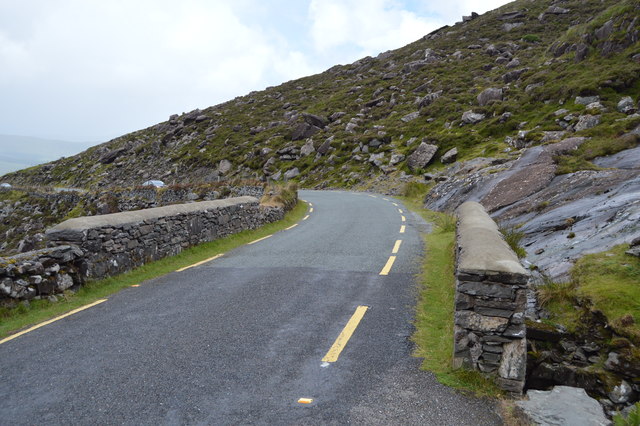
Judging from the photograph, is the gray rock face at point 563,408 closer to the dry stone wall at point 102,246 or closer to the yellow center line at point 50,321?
the yellow center line at point 50,321

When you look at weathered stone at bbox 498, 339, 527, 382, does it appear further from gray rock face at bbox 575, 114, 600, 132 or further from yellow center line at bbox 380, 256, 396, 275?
gray rock face at bbox 575, 114, 600, 132

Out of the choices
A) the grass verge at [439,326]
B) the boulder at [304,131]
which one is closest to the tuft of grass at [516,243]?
the grass verge at [439,326]

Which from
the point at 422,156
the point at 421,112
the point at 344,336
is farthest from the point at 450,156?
the point at 344,336

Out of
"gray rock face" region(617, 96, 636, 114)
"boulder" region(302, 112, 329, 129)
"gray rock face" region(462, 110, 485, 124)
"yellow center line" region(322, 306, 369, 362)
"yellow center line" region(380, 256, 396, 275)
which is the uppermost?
"boulder" region(302, 112, 329, 129)

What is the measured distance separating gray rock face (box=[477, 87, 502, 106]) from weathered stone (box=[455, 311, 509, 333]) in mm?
39613

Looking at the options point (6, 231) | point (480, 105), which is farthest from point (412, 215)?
point (6, 231)

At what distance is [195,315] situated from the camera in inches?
244

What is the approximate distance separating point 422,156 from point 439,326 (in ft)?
96.2

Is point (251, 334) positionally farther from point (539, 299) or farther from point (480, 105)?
point (480, 105)

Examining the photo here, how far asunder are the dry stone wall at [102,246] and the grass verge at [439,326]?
6750 mm

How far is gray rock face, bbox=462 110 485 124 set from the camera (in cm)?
3656

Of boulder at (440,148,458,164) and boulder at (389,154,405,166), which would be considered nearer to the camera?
boulder at (440,148,458,164)

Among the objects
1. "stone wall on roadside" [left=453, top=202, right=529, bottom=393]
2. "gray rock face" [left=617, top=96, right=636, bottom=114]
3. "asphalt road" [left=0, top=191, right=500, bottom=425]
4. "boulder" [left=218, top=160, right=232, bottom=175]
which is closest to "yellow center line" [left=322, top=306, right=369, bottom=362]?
"asphalt road" [left=0, top=191, right=500, bottom=425]

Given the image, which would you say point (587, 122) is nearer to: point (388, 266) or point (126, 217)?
point (388, 266)
